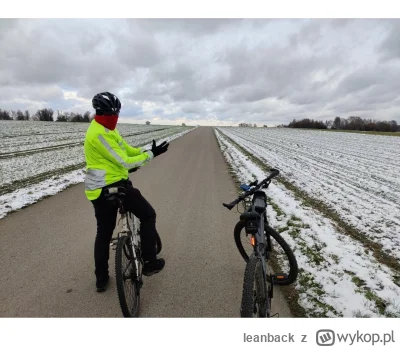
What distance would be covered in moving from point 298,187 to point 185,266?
5.74 meters

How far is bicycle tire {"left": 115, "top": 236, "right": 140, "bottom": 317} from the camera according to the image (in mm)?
2229

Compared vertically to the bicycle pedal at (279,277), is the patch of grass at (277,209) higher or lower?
lower

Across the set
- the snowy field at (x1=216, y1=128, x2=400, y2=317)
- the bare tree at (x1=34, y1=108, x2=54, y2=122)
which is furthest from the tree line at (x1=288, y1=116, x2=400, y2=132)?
the bare tree at (x1=34, y1=108, x2=54, y2=122)

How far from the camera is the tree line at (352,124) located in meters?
72.0

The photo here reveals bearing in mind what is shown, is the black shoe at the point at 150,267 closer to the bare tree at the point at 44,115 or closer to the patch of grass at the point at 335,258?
the patch of grass at the point at 335,258

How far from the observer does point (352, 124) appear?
86.4m

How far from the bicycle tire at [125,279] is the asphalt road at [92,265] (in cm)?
19

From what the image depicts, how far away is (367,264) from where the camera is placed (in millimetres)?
3627

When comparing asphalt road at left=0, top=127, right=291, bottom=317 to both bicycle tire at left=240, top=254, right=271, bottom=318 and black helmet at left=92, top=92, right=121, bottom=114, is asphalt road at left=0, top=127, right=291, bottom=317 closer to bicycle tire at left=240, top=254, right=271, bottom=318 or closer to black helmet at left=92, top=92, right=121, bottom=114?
bicycle tire at left=240, top=254, right=271, bottom=318

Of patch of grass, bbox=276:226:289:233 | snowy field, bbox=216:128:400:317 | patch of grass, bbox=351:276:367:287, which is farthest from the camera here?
patch of grass, bbox=276:226:289:233

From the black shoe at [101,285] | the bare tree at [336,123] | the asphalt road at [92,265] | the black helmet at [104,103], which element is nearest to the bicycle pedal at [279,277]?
the asphalt road at [92,265]

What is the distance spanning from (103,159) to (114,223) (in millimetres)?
779

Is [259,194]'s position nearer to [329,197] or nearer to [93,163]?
[93,163]
